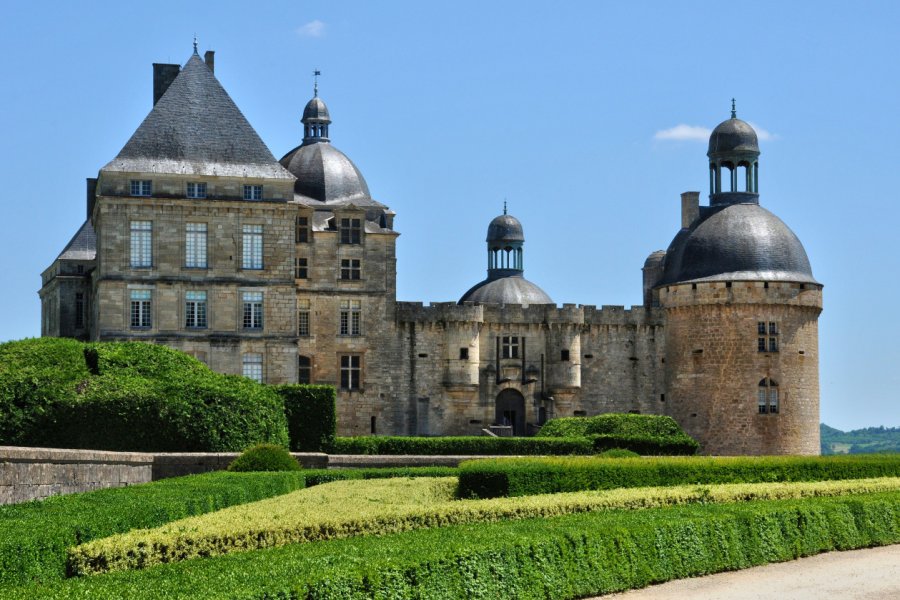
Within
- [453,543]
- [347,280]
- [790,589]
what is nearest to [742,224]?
[347,280]

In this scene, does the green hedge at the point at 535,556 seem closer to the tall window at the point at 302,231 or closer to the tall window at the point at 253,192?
the tall window at the point at 253,192

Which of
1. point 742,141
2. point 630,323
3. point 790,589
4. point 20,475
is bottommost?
point 790,589

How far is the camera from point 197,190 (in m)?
46.3

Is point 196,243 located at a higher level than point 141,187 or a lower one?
lower

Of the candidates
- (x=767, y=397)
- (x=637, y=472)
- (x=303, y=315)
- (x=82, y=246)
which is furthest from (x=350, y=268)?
(x=637, y=472)

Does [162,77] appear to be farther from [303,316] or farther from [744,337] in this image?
[744,337]

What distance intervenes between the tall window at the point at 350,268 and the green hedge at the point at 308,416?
13014 mm

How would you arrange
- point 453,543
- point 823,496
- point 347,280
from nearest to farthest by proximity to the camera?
point 453,543
point 823,496
point 347,280

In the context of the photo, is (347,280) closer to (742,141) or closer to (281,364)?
(281,364)

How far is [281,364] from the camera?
46.5 metres

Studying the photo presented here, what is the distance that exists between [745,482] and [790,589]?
36.5 feet

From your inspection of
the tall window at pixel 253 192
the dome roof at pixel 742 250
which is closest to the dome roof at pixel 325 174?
the tall window at pixel 253 192

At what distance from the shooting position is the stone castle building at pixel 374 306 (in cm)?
4597

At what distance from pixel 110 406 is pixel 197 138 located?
57.2 feet
